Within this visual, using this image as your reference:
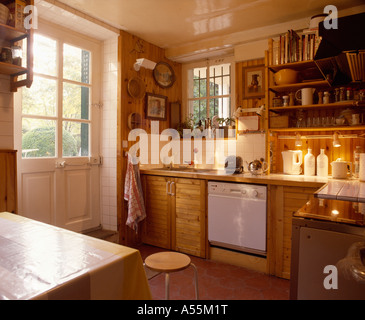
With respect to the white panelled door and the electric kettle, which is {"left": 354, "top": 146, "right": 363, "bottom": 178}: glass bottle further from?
the white panelled door

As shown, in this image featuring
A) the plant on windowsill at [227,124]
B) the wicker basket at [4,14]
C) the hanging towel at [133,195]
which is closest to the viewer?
the wicker basket at [4,14]

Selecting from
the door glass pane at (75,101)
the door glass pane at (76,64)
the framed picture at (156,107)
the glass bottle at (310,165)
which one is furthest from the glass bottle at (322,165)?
the door glass pane at (76,64)

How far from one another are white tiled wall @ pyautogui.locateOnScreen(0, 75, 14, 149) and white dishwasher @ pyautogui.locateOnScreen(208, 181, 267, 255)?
1.94m

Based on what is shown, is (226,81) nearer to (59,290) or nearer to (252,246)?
(252,246)

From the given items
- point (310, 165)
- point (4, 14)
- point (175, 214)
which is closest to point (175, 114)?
point (175, 214)

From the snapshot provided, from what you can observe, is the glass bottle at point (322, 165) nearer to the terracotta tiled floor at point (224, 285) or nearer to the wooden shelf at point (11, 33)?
the terracotta tiled floor at point (224, 285)

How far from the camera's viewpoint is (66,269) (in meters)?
0.97

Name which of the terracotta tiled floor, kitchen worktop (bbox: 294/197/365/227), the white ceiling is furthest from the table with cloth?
the white ceiling

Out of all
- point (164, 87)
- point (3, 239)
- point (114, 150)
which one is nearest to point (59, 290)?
point (3, 239)

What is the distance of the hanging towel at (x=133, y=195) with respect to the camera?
3.20m

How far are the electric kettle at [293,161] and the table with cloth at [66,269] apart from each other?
238 cm

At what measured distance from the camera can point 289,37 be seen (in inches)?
114

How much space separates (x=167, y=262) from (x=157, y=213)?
1760mm
